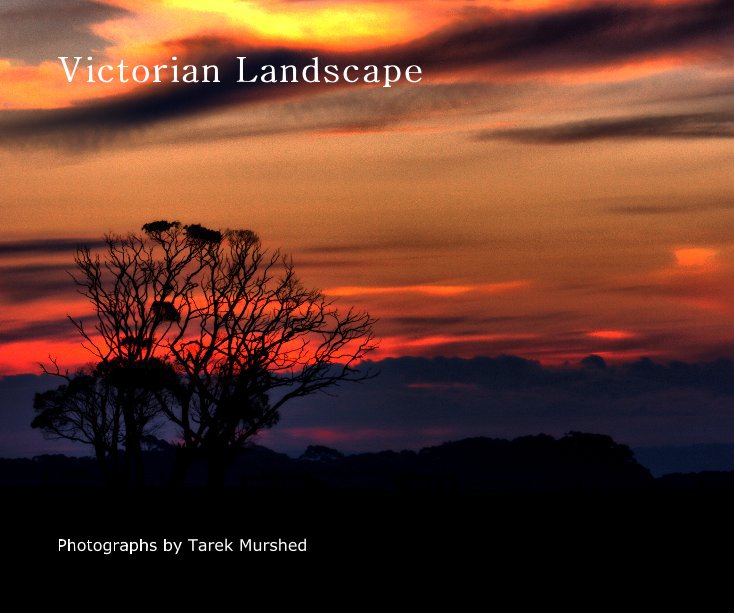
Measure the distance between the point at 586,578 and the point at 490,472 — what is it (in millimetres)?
164020

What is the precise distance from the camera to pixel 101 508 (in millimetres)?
38188

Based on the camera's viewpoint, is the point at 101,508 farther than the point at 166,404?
No

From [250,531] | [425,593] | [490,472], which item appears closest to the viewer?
[425,593]

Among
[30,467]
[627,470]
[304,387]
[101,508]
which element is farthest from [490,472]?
[101,508]

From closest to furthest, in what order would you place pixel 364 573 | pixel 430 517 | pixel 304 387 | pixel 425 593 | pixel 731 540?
pixel 425 593 → pixel 364 573 → pixel 731 540 → pixel 430 517 → pixel 304 387

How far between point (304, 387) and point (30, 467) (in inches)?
5117

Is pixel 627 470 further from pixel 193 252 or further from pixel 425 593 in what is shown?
pixel 425 593

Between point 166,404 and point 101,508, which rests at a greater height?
point 166,404

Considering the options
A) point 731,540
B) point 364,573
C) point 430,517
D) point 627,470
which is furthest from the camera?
point 627,470

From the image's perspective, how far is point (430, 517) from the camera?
34219mm

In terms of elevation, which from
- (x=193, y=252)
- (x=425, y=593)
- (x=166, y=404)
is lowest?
(x=425, y=593)

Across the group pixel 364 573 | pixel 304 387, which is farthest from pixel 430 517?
pixel 304 387

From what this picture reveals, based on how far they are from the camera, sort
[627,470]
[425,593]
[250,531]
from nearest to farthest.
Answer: [425,593] < [250,531] < [627,470]

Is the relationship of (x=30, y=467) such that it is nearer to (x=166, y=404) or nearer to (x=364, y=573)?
(x=166, y=404)
